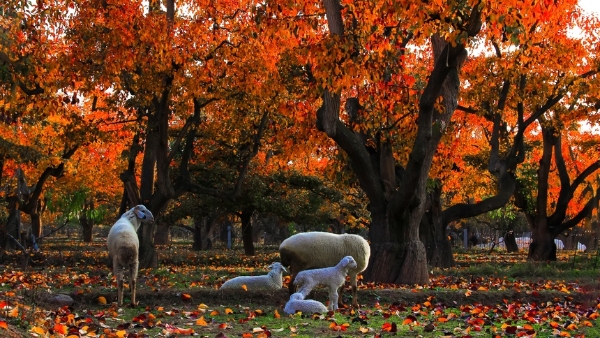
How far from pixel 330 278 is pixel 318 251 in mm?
1117

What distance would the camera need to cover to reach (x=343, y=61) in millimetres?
15109

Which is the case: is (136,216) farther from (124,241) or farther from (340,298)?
(340,298)

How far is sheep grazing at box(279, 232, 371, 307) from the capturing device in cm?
1272

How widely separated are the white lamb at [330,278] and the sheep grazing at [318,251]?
881 millimetres

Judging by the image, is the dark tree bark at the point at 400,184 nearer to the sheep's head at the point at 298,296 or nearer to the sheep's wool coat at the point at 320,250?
the sheep's wool coat at the point at 320,250

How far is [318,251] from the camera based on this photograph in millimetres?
12734

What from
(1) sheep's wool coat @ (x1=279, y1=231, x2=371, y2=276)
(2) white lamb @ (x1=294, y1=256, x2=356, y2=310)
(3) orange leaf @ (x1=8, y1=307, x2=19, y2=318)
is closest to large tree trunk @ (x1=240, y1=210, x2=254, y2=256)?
(1) sheep's wool coat @ (x1=279, y1=231, x2=371, y2=276)

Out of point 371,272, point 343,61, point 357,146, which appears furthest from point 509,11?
point 371,272

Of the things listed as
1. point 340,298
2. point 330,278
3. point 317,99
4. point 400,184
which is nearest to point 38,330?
point 330,278

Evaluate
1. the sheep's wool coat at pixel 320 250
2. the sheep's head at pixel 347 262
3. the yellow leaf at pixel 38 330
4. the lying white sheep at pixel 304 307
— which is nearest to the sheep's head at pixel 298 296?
the lying white sheep at pixel 304 307

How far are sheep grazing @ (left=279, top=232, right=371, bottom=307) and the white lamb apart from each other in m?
→ 0.88

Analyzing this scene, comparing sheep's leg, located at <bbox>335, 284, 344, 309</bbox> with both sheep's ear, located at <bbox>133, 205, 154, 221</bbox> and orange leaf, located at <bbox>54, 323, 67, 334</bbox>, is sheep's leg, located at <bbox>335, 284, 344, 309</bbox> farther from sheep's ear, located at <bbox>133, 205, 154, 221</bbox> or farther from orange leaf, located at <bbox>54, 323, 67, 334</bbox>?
orange leaf, located at <bbox>54, 323, 67, 334</bbox>

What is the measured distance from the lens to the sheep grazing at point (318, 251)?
41.7ft

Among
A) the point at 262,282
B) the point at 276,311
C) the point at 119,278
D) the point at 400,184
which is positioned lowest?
the point at 276,311
